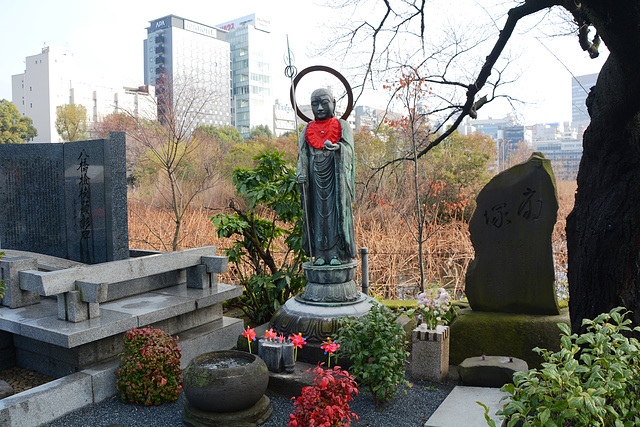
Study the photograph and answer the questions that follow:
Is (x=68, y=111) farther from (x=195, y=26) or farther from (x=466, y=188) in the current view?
(x=195, y=26)

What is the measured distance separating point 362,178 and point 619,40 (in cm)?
1162

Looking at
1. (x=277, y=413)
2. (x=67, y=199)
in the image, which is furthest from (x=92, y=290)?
(x=277, y=413)

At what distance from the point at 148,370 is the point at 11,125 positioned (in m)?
29.0

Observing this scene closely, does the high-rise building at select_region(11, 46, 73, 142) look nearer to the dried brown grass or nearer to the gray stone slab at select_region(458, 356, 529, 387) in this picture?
the dried brown grass

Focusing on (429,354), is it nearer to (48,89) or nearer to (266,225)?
(266,225)

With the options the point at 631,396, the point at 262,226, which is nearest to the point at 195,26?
the point at 262,226

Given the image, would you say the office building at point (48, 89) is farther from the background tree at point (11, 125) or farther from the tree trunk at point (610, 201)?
the tree trunk at point (610, 201)

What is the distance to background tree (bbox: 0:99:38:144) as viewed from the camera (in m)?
27.2

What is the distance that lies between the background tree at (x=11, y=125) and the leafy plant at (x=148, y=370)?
27.0 metres

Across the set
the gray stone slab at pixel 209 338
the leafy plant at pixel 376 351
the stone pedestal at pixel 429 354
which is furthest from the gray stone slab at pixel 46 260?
the stone pedestal at pixel 429 354

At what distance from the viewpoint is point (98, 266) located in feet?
17.0

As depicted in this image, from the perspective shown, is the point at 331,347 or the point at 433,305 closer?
the point at 331,347

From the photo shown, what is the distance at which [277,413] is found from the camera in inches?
179

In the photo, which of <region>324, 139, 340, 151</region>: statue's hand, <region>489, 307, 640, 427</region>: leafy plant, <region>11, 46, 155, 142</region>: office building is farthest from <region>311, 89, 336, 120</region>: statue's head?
<region>11, 46, 155, 142</region>: office building
